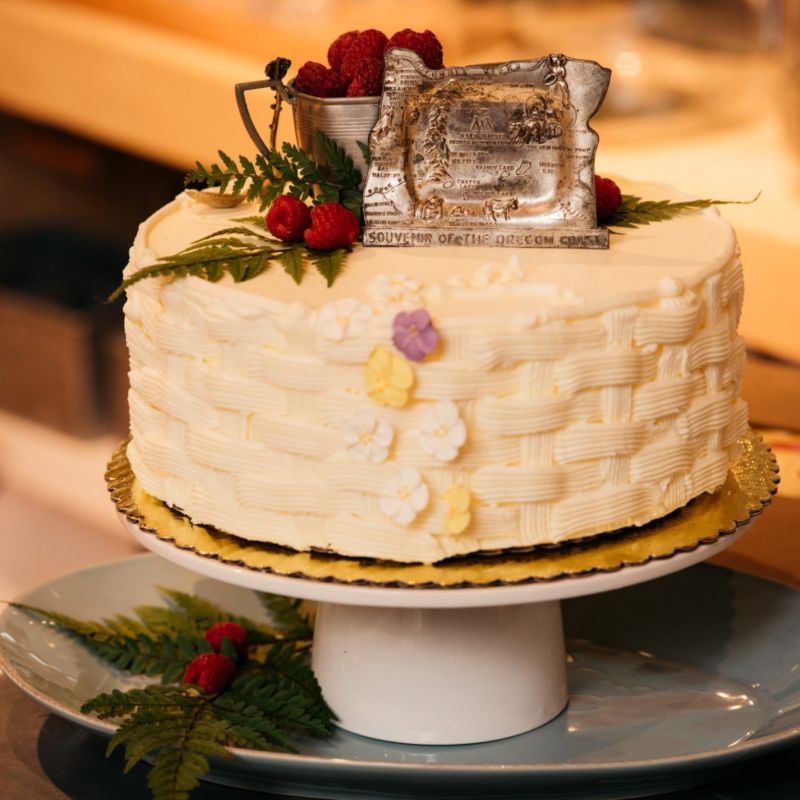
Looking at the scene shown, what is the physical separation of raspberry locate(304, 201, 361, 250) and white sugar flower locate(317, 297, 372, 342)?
14cm

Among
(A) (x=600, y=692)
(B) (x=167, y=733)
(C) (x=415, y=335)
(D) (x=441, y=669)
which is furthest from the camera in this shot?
(A) (x=600, y=692)

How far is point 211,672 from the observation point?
4.81 feet

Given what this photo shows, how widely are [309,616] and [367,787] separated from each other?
0.36 m

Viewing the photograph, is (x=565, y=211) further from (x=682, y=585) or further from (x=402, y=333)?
(x=682, y=585)

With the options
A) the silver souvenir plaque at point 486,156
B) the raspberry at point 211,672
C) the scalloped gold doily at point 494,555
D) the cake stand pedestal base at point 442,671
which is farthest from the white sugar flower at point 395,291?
the raspberry at point 211,672

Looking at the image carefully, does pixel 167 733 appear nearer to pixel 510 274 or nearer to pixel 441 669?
pixel 441 669

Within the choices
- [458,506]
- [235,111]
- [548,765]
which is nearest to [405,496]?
[458,506]

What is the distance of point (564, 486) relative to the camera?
1.27m

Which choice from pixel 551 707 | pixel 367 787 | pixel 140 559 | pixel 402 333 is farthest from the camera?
pixel 140 559

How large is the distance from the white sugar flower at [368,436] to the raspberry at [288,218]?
0.24 m

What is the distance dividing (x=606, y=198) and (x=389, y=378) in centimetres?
37

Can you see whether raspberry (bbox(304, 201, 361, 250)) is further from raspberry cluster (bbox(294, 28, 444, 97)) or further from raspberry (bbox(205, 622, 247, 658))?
raspberry (bbox(205, 622, 247, 658))

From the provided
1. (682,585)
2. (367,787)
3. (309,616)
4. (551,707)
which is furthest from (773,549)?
(367,787)

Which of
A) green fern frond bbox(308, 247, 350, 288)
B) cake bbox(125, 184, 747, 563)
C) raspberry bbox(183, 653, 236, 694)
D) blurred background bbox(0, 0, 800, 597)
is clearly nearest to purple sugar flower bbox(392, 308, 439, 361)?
cake bbox(125, 184, 747, 563)
